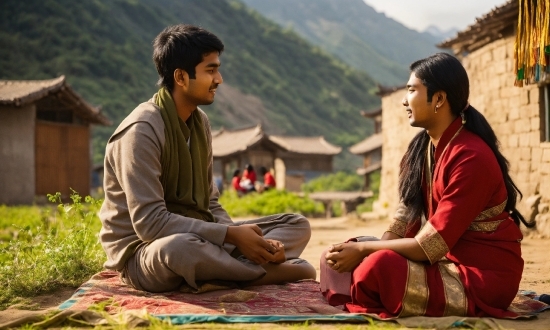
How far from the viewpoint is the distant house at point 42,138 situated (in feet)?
59.0

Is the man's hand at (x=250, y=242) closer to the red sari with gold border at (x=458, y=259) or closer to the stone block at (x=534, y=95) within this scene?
the red sari with gold border at (x=458, y=259)

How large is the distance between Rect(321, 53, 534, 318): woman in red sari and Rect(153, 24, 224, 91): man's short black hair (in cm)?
114

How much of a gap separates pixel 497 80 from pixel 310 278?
241 inches

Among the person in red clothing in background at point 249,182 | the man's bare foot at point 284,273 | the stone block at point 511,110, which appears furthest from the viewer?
the person in red clothing in background at point 249,182

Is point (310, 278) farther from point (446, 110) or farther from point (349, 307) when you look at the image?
point (446, 110)

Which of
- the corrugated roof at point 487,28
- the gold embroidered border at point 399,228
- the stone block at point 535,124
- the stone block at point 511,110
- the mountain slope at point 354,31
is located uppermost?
the mountain slope at point 354,31

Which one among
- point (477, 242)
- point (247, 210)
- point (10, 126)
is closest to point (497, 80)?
point (477, 242)


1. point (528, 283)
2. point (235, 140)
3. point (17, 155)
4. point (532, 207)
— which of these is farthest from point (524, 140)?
point (235, 140)

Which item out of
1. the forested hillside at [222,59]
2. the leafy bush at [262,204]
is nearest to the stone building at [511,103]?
the leafy bush at [262,204]

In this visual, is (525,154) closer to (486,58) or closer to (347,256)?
(486,58)

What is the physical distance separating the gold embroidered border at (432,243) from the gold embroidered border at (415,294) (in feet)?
0.31

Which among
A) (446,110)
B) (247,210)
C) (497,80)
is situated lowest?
(247,210)

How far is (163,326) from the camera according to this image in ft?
8.73

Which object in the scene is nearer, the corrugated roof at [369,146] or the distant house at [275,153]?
the distant house at [275,153]
